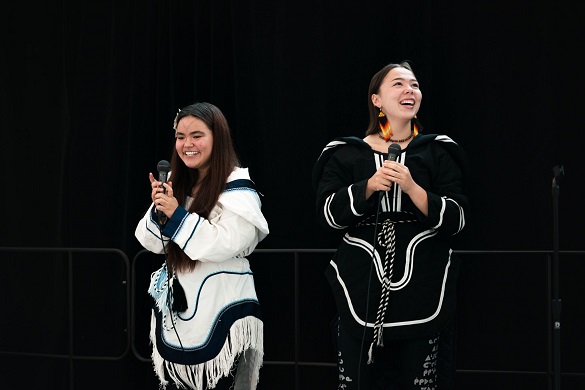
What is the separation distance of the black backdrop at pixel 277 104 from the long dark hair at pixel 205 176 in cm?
129

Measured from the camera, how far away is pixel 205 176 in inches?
112

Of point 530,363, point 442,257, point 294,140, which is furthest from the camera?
point 294,140

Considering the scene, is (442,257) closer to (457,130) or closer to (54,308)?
(457,130)

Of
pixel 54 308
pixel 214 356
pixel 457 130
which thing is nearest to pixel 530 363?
pixel 457 130

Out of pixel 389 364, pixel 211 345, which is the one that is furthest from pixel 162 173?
pixel 389 364

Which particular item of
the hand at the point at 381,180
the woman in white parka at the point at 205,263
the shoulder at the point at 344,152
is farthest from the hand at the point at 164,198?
the hand at the point at 381,180

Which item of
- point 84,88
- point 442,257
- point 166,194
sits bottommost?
point 442,257

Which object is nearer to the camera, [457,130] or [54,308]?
[457,130]

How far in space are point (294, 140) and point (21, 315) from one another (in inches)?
66.5

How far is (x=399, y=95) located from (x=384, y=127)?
11 cm

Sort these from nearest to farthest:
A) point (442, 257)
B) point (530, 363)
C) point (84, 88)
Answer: point (442, 257) < point (530, 363) < point (84, 88)

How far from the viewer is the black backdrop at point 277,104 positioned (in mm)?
3908

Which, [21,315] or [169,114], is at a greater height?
[169,114]

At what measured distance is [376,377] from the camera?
8.88 ft
